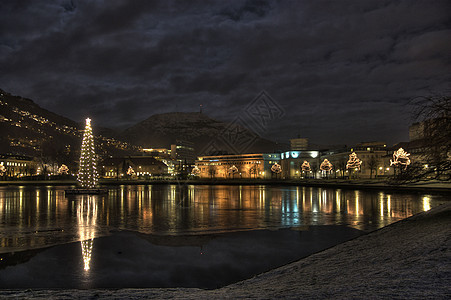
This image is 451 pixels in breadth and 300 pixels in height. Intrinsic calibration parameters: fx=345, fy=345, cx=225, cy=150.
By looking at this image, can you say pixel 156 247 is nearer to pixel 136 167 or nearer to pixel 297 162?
pixel 297 162

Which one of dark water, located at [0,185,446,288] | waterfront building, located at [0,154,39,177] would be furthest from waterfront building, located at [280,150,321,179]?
dark water, located at [0,185,446,288]

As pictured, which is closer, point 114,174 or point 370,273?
point 370,273

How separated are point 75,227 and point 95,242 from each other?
4.73 metres

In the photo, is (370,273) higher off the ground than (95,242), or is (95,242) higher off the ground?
(370,273)

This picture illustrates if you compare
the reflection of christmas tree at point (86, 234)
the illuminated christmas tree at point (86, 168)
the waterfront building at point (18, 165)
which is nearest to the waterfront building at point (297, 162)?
the waterfront building at point (18, 165)

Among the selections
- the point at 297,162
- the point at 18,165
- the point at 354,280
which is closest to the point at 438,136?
the point at 354,280

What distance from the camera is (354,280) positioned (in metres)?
6.61

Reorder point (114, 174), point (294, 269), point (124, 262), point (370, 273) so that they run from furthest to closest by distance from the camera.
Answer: point (114, 174)
point (124, 262)
point (294, 269)
point (370, 273)

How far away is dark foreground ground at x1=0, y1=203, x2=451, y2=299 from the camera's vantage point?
18.2 feet

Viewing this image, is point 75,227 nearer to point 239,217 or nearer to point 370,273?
point 239,217

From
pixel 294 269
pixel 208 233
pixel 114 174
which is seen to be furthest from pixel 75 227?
pixel 114 174

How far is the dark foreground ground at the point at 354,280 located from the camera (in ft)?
18.2

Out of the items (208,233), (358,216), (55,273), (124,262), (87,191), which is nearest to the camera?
(55,273)

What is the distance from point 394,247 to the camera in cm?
941
